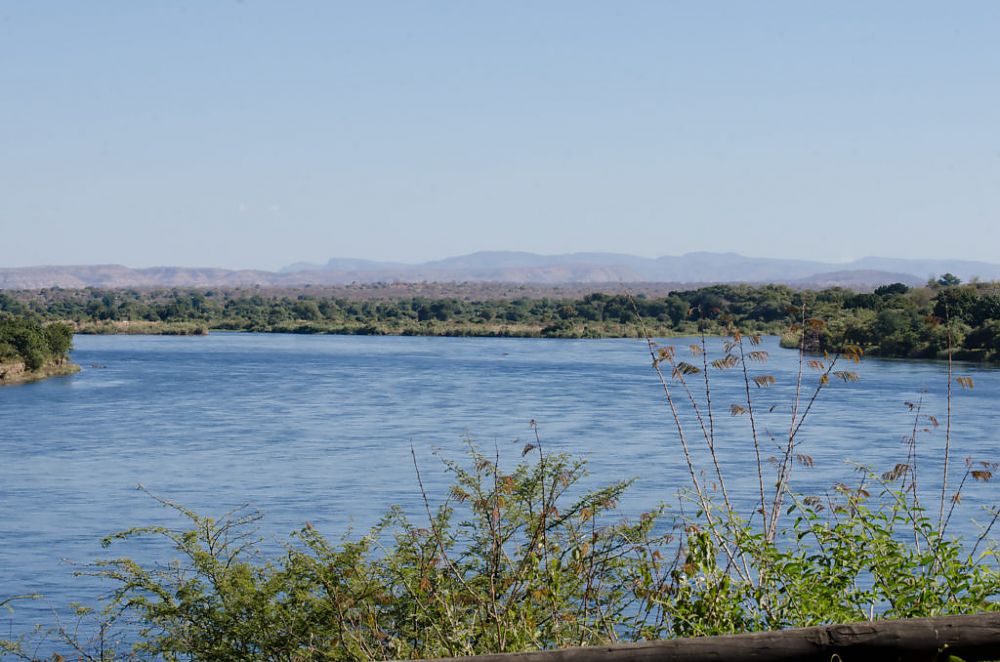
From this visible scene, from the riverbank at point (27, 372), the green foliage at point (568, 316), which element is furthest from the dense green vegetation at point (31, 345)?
the green foliage at point (568, 316)

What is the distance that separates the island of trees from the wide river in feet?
4.77

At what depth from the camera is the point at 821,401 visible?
3919 cm

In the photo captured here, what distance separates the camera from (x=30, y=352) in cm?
5069

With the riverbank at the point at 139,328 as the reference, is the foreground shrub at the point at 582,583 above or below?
above

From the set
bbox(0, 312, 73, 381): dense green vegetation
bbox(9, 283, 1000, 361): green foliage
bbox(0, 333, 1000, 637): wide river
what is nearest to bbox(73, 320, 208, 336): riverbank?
bbox(9, 283, 1000, 361): green foliage

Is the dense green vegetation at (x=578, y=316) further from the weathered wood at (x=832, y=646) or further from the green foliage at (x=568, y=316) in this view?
the weathered wood at (x=832, y=646)

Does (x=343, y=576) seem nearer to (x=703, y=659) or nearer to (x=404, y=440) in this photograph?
(x=703, y=659)

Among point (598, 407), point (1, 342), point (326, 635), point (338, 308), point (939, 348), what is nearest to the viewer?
point (326, 635)

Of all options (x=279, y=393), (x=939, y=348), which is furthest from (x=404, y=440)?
(x=939, y=348)

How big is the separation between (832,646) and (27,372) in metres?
51.5

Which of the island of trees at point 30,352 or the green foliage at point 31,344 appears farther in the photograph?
the green foliage at point 31,344

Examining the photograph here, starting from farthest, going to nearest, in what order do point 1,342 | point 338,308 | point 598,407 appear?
point 338,308, point 1,342, point 598,407

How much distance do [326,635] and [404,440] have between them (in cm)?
2160

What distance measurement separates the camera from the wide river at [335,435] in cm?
1899
